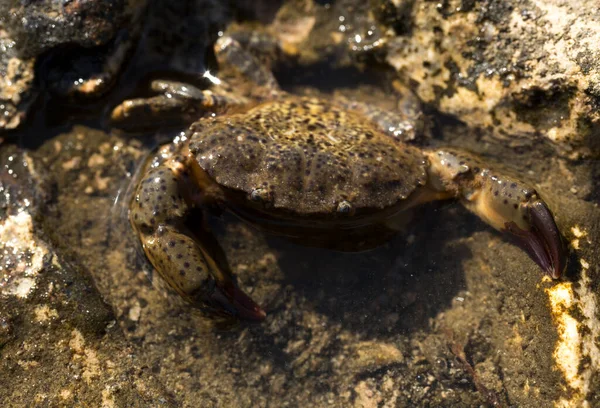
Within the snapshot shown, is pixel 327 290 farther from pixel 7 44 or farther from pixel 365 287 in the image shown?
pixel 7 44

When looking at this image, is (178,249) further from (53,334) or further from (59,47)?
(59,47)

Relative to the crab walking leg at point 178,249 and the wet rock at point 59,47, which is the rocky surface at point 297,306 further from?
the wet rock at point 59,47

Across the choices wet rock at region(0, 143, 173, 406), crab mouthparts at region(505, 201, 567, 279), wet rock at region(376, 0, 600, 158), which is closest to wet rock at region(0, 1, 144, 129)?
wet rock at region(0, 143, 173, 406)

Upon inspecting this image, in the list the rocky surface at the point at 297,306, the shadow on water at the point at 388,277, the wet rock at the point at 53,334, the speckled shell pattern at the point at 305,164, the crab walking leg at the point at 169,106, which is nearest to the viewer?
the wet rock at the point at 53,334

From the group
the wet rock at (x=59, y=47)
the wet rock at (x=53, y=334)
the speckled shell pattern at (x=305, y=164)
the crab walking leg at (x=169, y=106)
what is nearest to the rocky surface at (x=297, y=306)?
the wet rock at (x=53, y=334)

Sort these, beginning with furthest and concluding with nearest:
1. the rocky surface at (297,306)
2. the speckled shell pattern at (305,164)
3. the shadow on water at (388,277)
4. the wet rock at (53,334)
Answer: the shadow on water at (388,277)
the speckled shell pattern at (305,164)
the rocky surface at (297,306)
the wet rock at (53,334)

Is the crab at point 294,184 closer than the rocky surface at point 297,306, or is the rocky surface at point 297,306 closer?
the rocky surface at point 297,306

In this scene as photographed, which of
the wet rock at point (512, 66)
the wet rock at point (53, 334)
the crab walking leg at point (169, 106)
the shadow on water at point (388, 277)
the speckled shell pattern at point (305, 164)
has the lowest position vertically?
the wet rock at point (53, 334)
